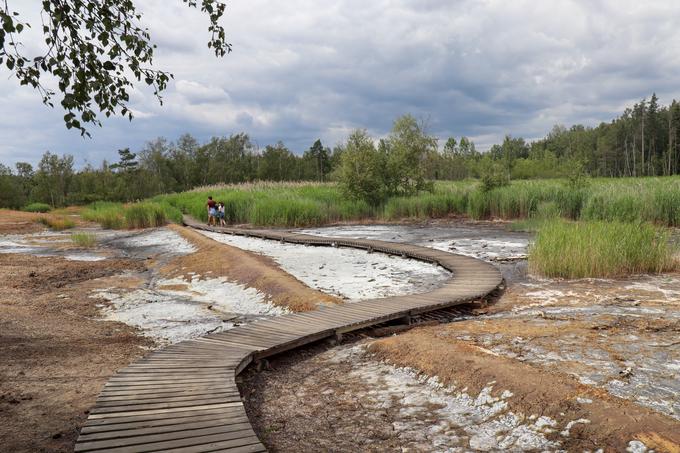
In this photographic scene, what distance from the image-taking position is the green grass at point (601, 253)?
917 cm

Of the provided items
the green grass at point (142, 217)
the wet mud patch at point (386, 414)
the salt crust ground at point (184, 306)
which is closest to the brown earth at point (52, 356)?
the salt crust ground at point (184, 306)

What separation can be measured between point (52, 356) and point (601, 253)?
28.8ft

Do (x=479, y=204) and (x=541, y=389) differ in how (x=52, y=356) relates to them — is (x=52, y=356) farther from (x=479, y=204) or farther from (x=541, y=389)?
(x=479, y=204)

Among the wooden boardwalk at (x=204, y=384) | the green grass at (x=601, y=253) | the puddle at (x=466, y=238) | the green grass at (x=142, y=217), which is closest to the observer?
the wooden boardwalk at (x=204, y=384)

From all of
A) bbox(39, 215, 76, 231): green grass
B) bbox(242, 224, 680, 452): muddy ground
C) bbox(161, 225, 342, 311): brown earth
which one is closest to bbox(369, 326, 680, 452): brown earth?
bbox(242, 224, 680, 452): muddy ground

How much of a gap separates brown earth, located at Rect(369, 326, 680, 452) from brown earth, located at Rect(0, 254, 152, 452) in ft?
9.94

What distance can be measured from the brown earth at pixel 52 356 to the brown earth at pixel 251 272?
1.99 meters

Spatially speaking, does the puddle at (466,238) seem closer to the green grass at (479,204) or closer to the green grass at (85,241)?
the green grass at (479,204)

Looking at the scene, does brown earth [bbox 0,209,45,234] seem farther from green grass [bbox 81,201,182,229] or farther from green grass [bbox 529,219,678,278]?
green grass [bbox 529,219,678,278]

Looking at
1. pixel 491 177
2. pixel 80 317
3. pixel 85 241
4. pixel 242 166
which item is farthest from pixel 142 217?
pixel 242 166

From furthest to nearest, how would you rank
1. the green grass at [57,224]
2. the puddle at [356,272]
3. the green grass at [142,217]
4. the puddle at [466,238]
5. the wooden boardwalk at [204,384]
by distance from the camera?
the green grass at [57,224] < the green grass at [142,217] < the puddle at [466,238] < the puddle at [356,272] < the wooden boardwalk at [204,384]

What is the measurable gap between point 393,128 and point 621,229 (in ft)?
81.2

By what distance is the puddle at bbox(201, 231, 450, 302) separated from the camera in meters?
9.27

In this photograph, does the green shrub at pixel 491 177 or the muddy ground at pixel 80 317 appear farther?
the green shrub at pixel 491 177
